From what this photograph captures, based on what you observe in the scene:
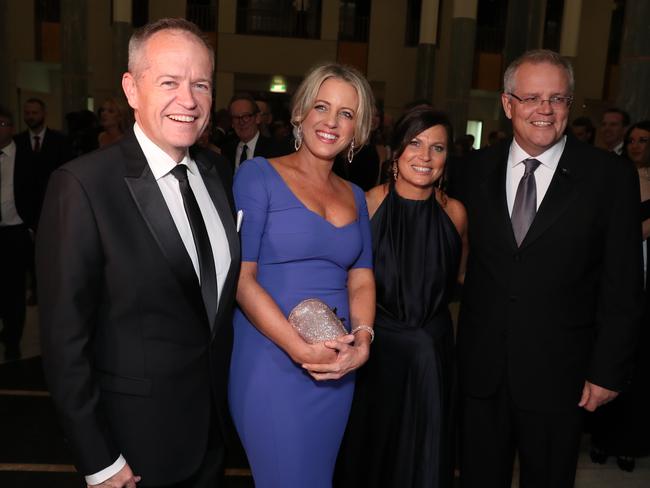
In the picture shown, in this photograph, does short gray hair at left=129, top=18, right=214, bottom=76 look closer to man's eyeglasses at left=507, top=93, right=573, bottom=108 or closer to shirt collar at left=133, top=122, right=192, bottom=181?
shirt collar at left=133, top=122, right=192, bottom=181

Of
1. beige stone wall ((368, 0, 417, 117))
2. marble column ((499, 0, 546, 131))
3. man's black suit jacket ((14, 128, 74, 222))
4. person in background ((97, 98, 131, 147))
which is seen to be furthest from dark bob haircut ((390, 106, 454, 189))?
beige stone wall ((368, 0, 417, 117))

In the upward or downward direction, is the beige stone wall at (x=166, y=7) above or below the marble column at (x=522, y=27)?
above

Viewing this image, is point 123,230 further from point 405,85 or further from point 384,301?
point 405,85

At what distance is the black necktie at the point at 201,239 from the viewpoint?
152 centimetres

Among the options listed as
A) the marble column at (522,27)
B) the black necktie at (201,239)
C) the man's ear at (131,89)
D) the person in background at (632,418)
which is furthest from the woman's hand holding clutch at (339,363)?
the marble column at (522,27)

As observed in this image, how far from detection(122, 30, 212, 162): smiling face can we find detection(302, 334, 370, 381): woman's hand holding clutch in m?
0.76

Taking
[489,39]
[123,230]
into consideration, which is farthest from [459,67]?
[123,230]

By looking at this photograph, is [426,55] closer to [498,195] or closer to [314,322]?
[498,195]

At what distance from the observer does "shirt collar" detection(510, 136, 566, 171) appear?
2168 millimetres

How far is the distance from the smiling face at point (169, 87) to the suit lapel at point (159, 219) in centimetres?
10

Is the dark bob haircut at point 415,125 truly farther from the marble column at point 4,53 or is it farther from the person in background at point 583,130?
the marble column at point 4,53

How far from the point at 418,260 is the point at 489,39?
17.3m

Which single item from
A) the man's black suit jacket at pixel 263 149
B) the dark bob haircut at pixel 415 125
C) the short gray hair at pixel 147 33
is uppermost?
the short gray hair at pixel 147 33

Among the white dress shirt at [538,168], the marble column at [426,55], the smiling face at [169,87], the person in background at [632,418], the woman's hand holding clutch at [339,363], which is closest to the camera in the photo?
the smiling face at [169,87]
